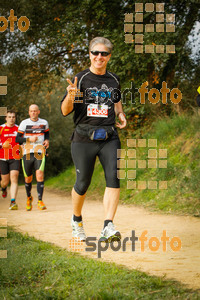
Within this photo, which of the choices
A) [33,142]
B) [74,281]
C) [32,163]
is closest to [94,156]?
[74,281]

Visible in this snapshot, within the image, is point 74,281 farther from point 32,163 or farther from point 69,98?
point 32,163

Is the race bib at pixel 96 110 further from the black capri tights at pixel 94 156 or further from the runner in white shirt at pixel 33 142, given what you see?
the runner in white shirt at pixel 33 142

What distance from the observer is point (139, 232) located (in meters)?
6.24

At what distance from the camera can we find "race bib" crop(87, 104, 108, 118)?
524cm

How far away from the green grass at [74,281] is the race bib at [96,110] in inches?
64.6

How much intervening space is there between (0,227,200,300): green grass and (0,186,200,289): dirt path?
283 millimetres

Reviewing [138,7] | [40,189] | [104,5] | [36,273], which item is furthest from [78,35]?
[36,273]

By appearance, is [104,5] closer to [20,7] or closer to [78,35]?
[78,35]

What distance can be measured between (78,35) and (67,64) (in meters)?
2.29

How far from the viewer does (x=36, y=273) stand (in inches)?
151

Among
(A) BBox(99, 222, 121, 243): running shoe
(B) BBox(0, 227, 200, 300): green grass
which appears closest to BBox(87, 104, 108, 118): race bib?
(A) BBox(99, 222, 121, 243): running shoe

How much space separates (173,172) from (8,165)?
12.7ft

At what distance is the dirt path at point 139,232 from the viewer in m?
4.10

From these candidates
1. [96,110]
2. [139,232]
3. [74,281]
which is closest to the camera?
[74,281]
